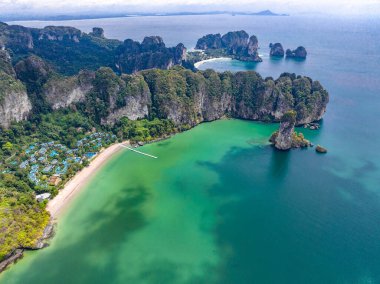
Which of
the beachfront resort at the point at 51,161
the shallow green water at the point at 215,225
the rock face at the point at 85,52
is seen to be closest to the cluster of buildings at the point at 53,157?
the beachfront resort at the point at 51,161

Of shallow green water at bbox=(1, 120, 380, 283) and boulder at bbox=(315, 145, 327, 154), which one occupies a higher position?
boulder at bbox=(315, 145, 327, 154)

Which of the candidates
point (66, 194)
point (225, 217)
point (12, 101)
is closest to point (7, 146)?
point (12, 101)

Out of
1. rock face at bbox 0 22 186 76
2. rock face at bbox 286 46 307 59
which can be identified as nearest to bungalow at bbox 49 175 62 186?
rock face at bbox 0 22 186 76

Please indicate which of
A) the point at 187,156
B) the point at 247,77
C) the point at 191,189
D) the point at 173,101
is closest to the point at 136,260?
the point at 191,189

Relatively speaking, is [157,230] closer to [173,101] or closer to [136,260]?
[136,260]

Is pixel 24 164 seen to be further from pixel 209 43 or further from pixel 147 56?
pixel 209 43

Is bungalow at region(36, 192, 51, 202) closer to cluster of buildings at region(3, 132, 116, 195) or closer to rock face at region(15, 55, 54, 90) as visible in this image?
cluster of buildings at region(3, 132, 116, 195)
